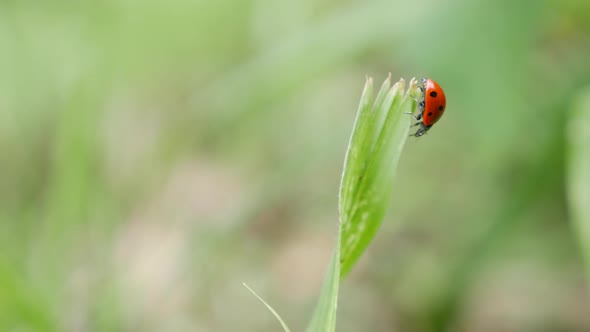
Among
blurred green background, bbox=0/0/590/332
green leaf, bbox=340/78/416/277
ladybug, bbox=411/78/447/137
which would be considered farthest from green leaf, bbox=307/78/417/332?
blurred green background, bbox=0/0/590/332

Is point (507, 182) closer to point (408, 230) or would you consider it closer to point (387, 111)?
point (408, 230)

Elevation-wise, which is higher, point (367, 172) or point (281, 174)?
point (367, 172)

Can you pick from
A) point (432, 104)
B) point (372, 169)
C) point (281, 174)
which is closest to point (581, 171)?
point (432, 104)

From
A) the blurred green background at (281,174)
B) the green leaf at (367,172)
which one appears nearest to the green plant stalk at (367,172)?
the green leaf at (367,172)

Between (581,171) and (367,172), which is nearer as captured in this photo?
(367,172)

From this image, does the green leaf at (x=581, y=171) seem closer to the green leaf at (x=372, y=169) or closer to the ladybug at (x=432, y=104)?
the ladybug at (x=432, y=104)

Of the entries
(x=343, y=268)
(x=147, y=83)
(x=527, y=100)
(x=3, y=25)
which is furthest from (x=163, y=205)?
(x=343, y=268)

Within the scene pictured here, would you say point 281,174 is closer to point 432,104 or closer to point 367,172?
point 432,104

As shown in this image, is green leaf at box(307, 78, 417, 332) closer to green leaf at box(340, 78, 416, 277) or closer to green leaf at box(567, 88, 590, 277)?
green leaf at box(340, 78, 416, 277)
